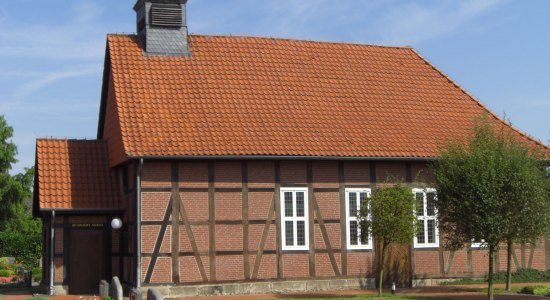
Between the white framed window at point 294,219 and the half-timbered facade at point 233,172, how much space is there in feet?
0.12

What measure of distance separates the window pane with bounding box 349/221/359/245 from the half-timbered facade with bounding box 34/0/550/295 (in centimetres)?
4

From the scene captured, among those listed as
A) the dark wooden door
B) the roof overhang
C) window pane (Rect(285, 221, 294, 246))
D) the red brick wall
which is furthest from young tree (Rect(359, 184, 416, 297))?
the dark wooden door

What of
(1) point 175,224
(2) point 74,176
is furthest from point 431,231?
(2) point 74,176

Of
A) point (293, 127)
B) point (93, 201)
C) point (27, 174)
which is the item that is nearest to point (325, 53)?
point (293, 127)

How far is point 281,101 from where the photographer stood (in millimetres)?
29938

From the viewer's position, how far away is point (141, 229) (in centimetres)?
2631

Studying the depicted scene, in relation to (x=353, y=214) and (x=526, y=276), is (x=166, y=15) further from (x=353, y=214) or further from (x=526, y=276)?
(x=526, y=276)

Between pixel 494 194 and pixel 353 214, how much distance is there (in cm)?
631

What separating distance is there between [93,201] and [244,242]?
5.30m

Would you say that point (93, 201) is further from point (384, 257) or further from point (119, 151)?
point (384, 257)

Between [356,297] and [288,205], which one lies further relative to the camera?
[288,205]

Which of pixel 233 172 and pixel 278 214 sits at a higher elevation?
pixel 233 172

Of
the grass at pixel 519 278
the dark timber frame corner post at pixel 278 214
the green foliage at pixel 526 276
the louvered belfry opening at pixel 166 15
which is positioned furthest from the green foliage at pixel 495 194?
the louvered belfry opening at pixel 166 15

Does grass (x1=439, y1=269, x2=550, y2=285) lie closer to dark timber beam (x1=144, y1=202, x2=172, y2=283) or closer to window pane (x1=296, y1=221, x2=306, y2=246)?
window pane (x1=296, y1=221, x2=306, y2=246)
